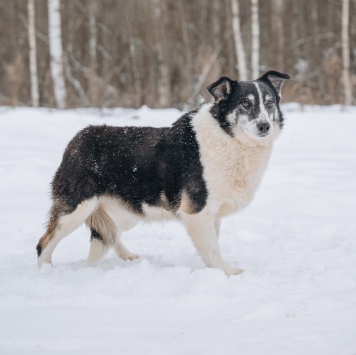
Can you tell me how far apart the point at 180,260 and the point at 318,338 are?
239cm

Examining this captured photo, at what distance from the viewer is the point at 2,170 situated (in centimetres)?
895

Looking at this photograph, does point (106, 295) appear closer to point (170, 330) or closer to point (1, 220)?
point (170, 330)

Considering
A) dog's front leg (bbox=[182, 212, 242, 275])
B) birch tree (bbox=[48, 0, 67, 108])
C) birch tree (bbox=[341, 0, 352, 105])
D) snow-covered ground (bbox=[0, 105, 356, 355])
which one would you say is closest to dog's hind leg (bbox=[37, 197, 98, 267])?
snow-covered ground (bbox=[0, 105, 356, 355])

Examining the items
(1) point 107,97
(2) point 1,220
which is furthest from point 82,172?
(1) point 107,97

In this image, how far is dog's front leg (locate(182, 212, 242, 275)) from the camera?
4.98m

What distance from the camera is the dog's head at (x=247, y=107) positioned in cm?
493

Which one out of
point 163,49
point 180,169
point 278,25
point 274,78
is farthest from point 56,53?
point 180,169

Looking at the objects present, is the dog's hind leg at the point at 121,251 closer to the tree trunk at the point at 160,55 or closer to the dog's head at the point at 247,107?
the dog's head at the point at 247,107

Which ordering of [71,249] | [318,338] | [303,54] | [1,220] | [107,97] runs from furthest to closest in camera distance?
[303,54] → [107,97] → [1,220] → [71,249] → [318,338]

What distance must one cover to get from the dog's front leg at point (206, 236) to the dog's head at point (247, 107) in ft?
2.52

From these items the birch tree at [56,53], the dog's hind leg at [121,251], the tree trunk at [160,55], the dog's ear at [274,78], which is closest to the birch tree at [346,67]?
the tree trunk at [160,55]

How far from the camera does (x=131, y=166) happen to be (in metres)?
5.29

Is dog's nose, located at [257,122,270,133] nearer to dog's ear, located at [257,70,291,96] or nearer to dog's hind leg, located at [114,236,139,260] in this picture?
dog's ear, located at [257,70,291,96]

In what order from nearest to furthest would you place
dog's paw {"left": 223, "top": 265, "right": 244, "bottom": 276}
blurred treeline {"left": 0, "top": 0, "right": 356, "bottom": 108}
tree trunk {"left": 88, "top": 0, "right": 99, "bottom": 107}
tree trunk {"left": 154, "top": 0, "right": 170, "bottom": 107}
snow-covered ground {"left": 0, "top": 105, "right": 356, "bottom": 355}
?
snow-covered ground {"left": 0, "top": 105, "right": 356, "bottom": 355} < dog's paw {"left": 223, "top": 265, "right": 244, "bottom": 276} < tree trunk {"left": 88, "top": 0, "right": 99, "bottom": 107} < blurred treeline {"left": 0, "top": 0, "right": 356, "bottom": 108} < tree trunk {"left": 154, "top": 0, "right": 170, "bottom": 107}
